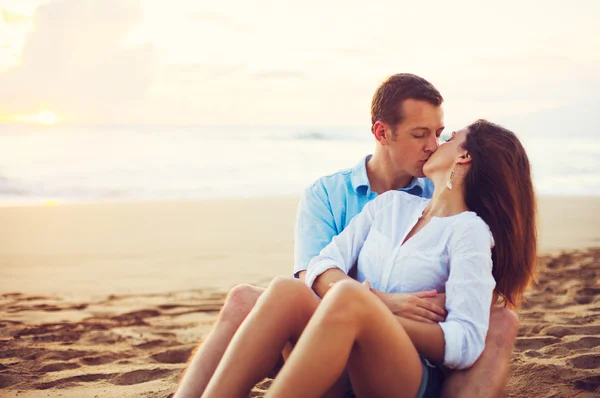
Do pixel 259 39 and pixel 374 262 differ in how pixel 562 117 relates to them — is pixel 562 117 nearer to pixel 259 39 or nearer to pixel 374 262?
pixel 259 39

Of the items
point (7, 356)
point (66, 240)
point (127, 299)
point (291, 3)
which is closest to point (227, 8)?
point (291, 3)

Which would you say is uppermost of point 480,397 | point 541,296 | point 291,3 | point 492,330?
point 291,3

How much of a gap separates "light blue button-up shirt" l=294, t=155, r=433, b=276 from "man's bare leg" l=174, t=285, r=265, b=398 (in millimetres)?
546

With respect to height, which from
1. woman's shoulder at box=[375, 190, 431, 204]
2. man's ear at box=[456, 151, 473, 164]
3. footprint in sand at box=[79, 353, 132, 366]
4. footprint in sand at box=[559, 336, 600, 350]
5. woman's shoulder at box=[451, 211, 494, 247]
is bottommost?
footprint in sand at box=[559, 336, 600, 350]

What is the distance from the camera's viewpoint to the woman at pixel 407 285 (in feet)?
6.73

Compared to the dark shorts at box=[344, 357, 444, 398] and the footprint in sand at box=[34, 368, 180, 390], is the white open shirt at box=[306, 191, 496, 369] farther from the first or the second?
the footprint in sand at box=[34, 368, 180, 390]

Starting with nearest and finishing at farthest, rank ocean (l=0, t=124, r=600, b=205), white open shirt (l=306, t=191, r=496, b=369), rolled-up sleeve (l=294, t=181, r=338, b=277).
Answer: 1. white open shirt (l=306, t=191, r=496, b=369)
2. rolled-up sleeve (l=294, t=181, r=338, b=277)
3. ocean (l=0, t=124, r=600, b=205)

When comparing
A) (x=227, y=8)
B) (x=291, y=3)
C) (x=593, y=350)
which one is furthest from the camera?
(x=227, y=8)

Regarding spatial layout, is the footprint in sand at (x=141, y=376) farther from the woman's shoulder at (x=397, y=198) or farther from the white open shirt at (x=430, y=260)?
the woman's shoulder at (x=397, y=198)

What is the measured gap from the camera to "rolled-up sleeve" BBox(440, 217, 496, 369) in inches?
88.0

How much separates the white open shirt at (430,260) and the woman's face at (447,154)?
15 centimetres

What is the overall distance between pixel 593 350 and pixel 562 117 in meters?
19.3

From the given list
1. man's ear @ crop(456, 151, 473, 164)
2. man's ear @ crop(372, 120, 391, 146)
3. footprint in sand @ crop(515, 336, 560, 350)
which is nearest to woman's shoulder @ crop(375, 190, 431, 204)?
man's ear @ crop(456, 151, 473, 164)

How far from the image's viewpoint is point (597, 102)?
1847 centimetres
